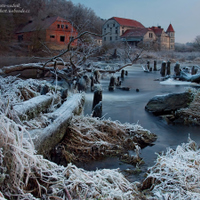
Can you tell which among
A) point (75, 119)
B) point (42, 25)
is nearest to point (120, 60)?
point (42, 25)

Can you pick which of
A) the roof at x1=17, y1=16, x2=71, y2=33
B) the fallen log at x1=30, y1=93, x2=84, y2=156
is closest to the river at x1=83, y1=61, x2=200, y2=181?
the fallen log at x1=30, y1=93, x2=84, y2=156

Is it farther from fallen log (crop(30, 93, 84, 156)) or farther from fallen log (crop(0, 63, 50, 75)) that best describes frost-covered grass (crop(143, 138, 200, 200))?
fallen log (crop(0, 63, 50, 75))

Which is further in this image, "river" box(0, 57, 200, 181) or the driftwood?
the driftwood

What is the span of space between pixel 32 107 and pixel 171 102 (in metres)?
5.42

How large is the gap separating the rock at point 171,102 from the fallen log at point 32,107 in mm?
4378

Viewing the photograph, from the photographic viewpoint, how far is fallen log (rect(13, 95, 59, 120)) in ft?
14.5

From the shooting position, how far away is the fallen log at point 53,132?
3445mm

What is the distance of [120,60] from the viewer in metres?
37.7

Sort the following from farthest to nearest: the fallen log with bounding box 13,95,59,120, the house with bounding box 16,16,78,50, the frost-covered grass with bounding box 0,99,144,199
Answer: the house with bounding box 16,16,78,50 → the fallen log with bounding box 13,95,59,120 → the frost-covered grass with bounding box 0,99,144,199

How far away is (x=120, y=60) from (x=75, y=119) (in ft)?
109

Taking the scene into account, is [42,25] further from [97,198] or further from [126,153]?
[97,198]

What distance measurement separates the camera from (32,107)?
16.0 feet

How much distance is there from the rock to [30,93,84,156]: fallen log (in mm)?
4168

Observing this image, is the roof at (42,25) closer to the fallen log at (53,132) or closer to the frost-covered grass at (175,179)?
the fallen log at (53,132)
